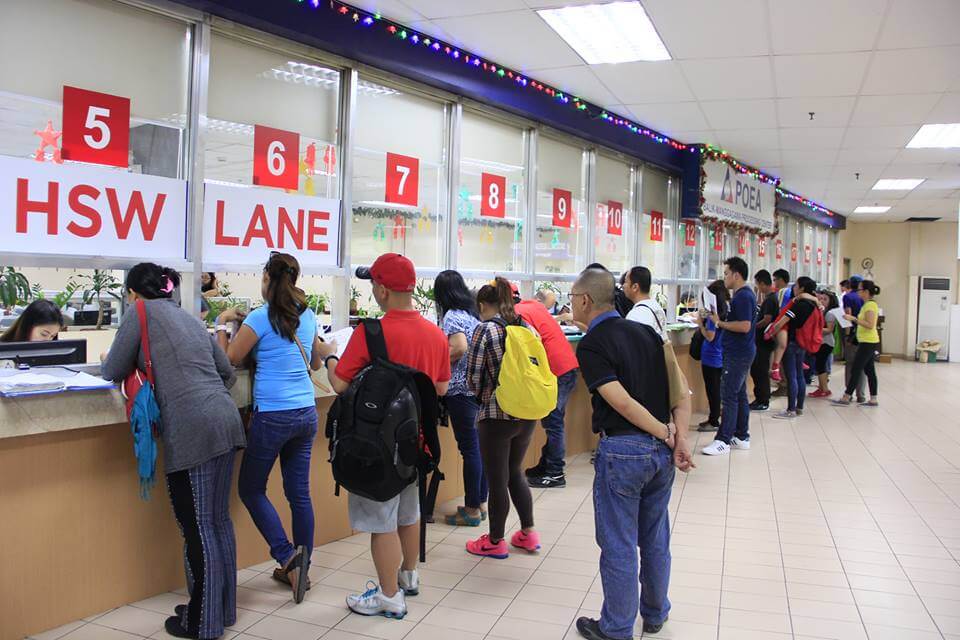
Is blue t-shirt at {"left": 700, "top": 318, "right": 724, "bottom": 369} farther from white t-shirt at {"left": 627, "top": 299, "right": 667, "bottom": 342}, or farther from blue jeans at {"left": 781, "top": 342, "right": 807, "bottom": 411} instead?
white t-shirt at {"left": 627, "top": 299, "right": 667, "bottom": 342}

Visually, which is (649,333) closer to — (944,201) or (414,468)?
(414,468)

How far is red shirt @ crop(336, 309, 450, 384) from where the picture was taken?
304 centimetres

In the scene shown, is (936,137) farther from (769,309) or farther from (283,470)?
(283,470)

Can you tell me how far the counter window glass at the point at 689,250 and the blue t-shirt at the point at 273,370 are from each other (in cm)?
713

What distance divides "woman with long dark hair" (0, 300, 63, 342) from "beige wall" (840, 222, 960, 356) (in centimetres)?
1773

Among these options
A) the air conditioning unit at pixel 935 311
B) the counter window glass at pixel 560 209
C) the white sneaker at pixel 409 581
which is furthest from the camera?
the air conditioning unit at pixel 935 311

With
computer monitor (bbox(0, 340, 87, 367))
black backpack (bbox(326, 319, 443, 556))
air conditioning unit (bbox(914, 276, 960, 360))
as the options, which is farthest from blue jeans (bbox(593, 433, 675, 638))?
air conditioning unit (bbox(914, 276, 960, 360))

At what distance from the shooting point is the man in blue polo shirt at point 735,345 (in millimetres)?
6477

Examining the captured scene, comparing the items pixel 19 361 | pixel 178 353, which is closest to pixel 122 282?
pixel 19 361

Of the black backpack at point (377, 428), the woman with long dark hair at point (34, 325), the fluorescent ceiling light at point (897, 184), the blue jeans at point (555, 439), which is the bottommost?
the blue jeans at point (555, 439)

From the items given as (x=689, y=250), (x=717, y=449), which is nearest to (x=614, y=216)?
(x=689, y=250)

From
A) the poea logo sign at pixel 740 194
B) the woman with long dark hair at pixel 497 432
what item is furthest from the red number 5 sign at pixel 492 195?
the poea logo sign at pixel 740 194

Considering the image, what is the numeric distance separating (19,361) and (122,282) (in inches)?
33.8

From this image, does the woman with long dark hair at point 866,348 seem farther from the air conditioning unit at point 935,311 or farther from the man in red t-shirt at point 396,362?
the air conditioning unit at point 935,311
